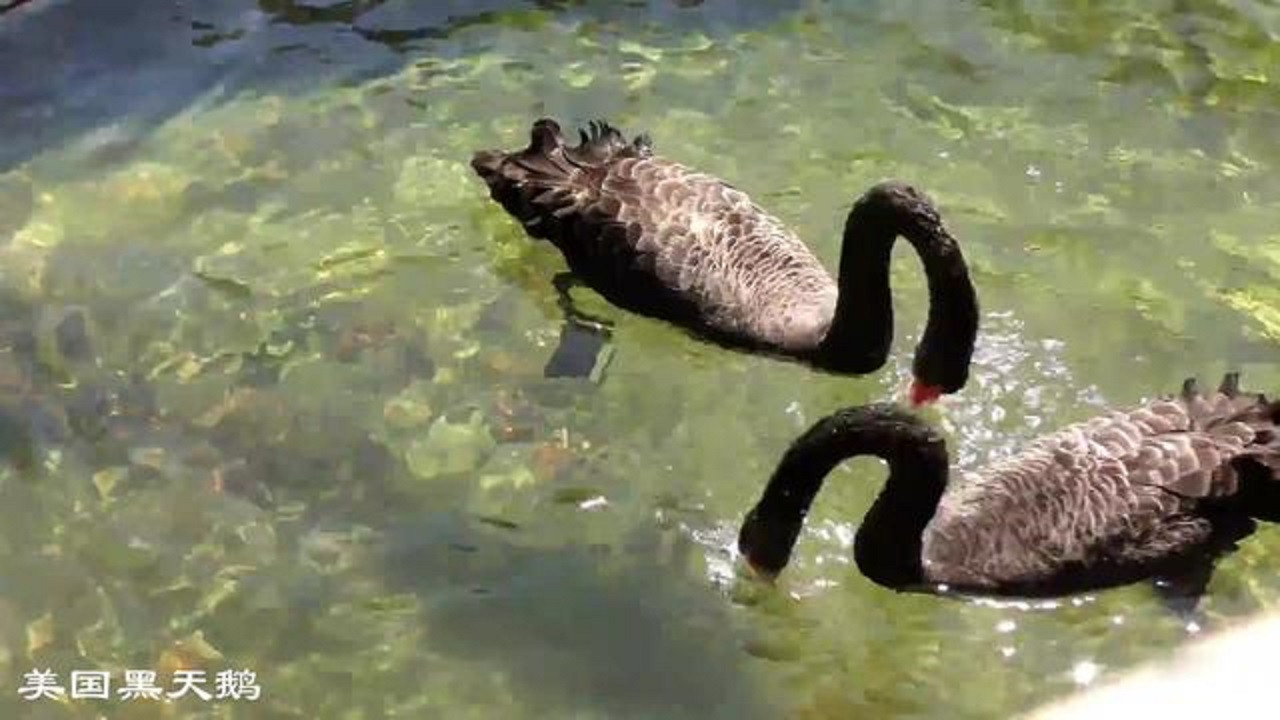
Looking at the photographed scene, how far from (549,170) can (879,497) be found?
85.0 inches

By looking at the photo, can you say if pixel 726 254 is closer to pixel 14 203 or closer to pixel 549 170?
pixel 549 170

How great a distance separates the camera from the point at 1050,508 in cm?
520

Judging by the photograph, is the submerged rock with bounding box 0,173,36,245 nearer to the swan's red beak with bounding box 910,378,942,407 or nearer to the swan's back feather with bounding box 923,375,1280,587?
the swan's red beak with bounding box 910,378,942,407

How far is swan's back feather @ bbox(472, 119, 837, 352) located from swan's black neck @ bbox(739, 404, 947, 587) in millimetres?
1074

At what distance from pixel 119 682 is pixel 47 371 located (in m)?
1.54

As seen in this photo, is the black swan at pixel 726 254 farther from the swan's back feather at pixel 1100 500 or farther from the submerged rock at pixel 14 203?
the submerged rock at pixel 14 203

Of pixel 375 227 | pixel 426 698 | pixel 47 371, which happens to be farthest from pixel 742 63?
pixel 426 698

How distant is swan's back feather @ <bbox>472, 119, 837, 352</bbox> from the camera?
6199mm

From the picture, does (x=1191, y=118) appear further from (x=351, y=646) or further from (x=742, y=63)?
(x=351, y=646)

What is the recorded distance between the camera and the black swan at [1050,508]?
16.6 ft

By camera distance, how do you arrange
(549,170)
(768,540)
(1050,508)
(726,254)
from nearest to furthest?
1. (768,540)
2. (1050,508)
3. (726,254)
4. (549,170)

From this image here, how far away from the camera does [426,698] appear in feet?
16.6

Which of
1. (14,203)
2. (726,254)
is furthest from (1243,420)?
(14,203)

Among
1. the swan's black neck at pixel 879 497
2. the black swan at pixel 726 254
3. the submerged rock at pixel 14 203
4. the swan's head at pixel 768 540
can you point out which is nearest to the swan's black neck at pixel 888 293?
the black swan at pixel 726 254
